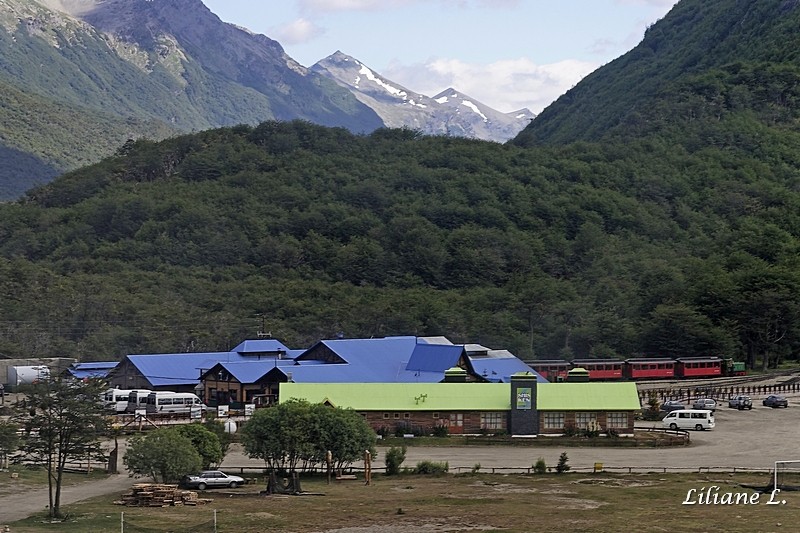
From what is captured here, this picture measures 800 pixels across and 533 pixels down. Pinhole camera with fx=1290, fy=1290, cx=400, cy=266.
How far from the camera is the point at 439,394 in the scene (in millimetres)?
64188

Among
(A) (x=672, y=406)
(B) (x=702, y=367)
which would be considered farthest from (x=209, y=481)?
(B) (x=702, y=367)

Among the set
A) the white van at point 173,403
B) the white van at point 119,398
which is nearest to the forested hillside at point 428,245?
the white van at point 119,398

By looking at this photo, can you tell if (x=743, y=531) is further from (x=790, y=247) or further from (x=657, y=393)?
(x=790, y=247)

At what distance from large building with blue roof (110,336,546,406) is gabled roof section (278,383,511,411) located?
7.26m

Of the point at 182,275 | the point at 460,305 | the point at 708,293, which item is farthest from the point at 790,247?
the point at 182,275

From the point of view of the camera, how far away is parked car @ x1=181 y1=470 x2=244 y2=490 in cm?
4738

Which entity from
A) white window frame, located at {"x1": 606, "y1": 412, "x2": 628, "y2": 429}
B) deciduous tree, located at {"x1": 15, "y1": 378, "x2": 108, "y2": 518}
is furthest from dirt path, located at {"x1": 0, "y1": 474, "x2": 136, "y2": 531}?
white window frame, located at {"x1": 606, "y1": 412, "x2": 628, "y2": 429}

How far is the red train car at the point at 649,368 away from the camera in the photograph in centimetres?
8900

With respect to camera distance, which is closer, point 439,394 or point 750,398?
point 439,394

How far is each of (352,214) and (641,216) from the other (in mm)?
35934

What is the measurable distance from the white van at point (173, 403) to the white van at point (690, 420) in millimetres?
25178

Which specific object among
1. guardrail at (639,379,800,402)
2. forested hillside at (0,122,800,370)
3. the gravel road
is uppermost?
forested hillside at (0,122,800,370)

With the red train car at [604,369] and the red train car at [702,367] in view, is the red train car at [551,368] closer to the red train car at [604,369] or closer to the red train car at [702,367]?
the red train car at [604,369]

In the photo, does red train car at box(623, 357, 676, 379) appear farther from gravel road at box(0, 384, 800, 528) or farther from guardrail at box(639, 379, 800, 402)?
gravel road at box(0, 384, 800, 528)
